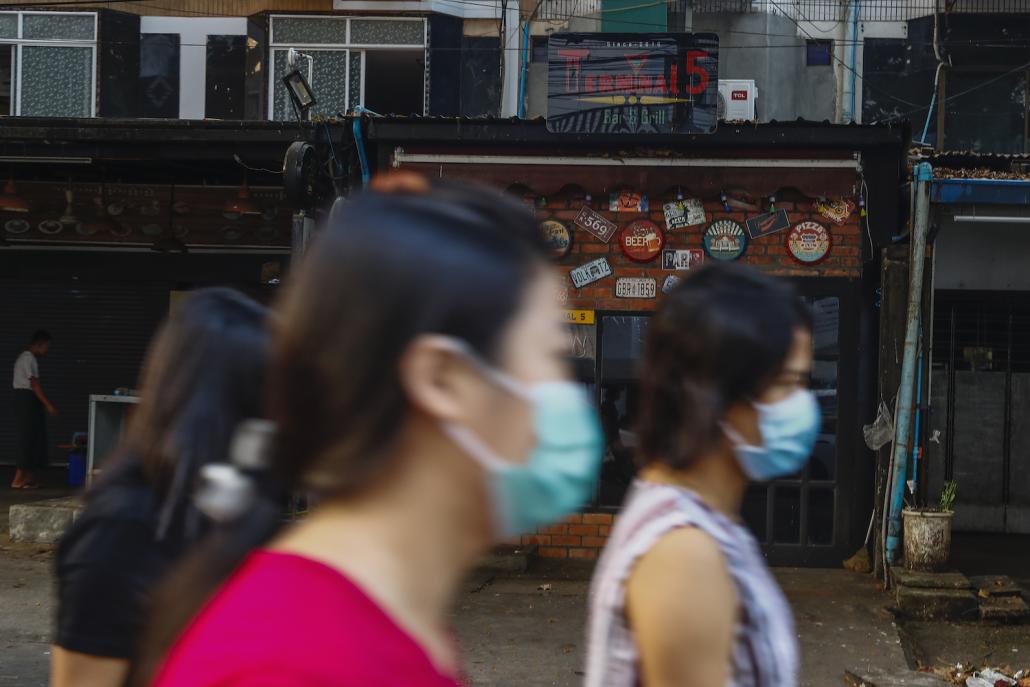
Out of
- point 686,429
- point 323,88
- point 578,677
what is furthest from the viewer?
point 323,88

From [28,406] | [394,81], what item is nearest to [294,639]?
[28,406]

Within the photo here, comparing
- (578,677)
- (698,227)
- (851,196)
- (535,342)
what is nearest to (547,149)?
(698,227)

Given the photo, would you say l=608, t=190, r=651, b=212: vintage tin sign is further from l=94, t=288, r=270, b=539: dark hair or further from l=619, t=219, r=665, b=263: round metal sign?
l=94, t=288, r=270, b=539: dark hair

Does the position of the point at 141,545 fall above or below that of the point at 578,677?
above

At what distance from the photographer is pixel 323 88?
52.6 feet

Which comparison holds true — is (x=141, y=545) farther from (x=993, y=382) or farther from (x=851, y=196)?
(x=993, y=382)

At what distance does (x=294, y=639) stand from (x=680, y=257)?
875 cm

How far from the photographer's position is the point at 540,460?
49.1 inches

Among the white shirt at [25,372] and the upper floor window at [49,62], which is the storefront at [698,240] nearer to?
the white shirt at [25,372]

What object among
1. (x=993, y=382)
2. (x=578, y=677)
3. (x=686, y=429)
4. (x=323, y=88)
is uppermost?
(x=323, y=88)

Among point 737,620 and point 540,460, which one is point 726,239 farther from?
point 540,460

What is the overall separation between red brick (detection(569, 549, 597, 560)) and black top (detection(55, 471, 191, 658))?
758cm

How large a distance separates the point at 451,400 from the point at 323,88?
1545 cm

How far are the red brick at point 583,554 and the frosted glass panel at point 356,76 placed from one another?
27.2 ft
